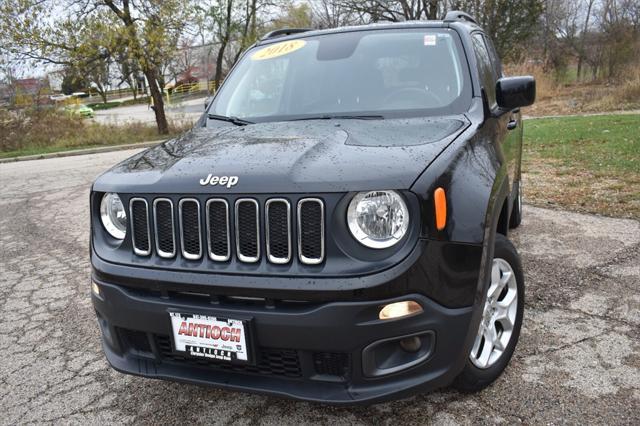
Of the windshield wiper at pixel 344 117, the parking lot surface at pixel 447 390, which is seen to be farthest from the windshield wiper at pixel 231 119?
the parking lot surface at pixel 447 390

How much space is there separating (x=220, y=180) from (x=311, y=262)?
1.62 feet

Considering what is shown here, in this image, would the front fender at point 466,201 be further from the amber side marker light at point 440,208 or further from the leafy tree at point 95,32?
the leafy tree at point 95,32

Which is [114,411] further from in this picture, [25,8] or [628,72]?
[628,72]

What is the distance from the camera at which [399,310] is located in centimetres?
199

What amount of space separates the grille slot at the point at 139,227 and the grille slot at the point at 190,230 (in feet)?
0.65

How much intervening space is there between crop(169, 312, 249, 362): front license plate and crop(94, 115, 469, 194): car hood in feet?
1.66

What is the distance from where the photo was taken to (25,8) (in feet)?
57.6

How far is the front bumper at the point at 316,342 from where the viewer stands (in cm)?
199

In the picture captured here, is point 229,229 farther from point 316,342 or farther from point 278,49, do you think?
point 278,49

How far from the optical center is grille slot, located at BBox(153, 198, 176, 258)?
2.26 meters

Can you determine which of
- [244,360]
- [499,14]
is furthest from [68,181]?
[499,14]

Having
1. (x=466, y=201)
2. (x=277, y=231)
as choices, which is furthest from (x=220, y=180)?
(x=466, y=201)

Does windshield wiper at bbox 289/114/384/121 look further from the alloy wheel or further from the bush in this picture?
the bush

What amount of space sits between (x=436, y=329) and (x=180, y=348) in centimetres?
103
